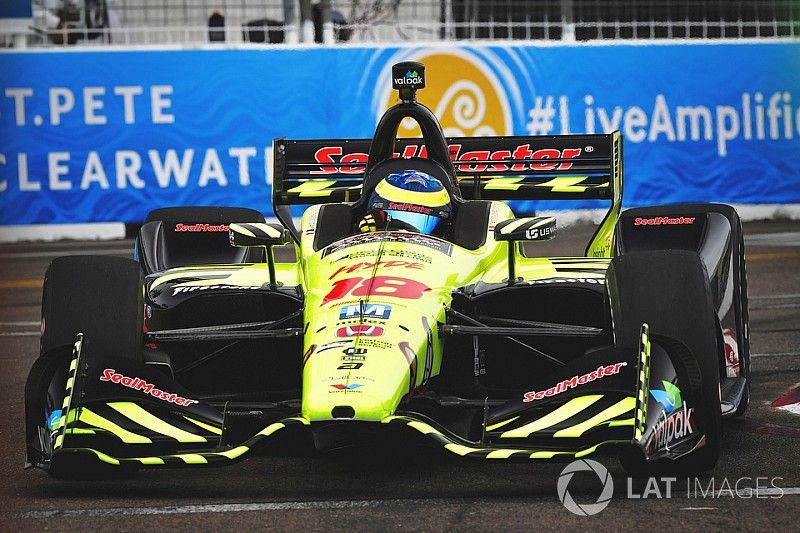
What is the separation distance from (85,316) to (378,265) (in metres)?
1.19

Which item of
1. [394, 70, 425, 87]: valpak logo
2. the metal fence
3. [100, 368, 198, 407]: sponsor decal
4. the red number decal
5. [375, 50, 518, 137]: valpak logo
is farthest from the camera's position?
the metal fence

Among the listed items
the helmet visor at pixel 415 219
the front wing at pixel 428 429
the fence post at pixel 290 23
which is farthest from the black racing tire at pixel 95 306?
the fence post at pixel 290 23

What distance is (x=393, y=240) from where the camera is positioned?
6.02 metres

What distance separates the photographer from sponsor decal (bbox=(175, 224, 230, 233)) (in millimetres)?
7602

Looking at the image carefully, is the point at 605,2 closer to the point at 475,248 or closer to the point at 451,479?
the point at 475,248

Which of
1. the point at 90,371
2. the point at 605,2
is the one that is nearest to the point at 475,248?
the point at 90,371

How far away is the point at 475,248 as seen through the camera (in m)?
6.30

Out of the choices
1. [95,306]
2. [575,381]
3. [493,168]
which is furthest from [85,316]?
[493,168]

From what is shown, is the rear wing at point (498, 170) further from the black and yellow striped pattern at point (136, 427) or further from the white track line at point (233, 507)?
the white track line at point (233, 507)

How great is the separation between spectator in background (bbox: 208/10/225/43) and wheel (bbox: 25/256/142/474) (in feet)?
42.4

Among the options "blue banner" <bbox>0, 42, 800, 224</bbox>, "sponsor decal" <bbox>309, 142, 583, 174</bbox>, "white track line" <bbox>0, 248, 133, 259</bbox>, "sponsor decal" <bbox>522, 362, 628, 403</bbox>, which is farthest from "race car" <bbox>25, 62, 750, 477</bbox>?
"blue banner" <bbox>0, 42, 800, 224</bbox>

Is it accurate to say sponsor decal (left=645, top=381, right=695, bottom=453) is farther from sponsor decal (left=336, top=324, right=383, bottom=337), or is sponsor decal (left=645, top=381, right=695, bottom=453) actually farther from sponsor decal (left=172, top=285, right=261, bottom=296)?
sponsor decal (left=172, top=285, right=261, bottom=296)

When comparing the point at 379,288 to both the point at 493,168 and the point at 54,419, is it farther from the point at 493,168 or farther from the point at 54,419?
the point at 493,168

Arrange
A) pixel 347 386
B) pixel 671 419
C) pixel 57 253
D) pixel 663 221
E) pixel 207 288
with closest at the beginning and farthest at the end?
pixel 347 386 → pixel 671 419 → pixel 207 288 → pixel 663 221 → pixel 57 253
